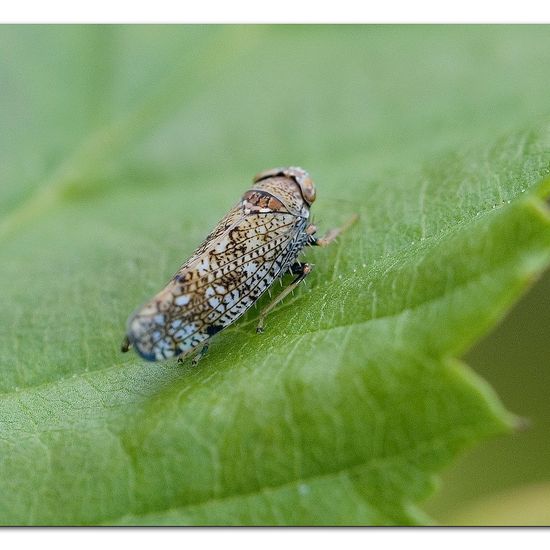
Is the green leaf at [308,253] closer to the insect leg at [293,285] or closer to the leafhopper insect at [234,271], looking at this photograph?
the insect leg at [293,285]

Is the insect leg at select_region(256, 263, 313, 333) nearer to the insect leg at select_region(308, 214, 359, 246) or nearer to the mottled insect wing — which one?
the mottled insect wing

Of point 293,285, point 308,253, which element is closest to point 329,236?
point 308,253

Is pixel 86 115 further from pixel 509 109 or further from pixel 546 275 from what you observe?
pixel 546 275

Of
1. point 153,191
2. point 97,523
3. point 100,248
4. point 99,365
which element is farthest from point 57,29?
point 97,523

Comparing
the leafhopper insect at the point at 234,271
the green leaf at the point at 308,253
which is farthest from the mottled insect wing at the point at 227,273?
the green leaf at the point at 308,253

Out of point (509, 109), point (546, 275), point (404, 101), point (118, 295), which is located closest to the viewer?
point (118, 295)

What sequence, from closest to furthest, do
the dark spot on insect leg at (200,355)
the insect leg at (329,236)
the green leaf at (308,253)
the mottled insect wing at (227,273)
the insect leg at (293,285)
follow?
the green leaf at (308,253)
the mottled insect wing at (227,273)
the dark spot on insect leg at (200,355)
the insect leg at (293,285)
the insect leg at (329,236)

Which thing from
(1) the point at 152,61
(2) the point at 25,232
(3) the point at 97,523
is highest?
(1) the point at 152,61
